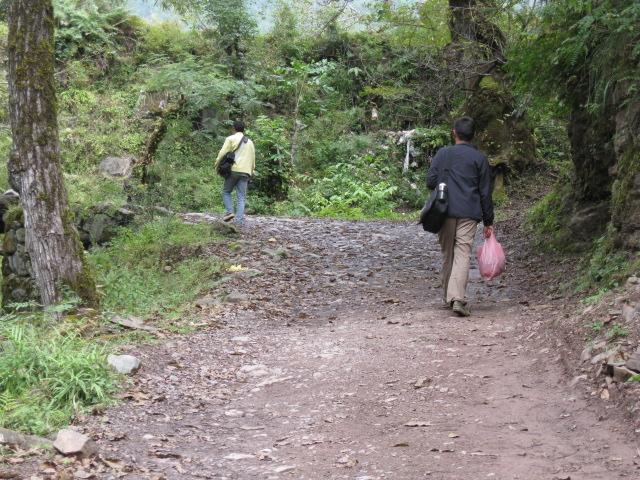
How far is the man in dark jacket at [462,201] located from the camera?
23.1ft

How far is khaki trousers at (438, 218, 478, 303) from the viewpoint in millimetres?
7062

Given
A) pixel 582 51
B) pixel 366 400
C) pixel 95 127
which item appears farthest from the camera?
pixel 95 127

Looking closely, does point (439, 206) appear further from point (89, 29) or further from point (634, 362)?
point (89, 29)

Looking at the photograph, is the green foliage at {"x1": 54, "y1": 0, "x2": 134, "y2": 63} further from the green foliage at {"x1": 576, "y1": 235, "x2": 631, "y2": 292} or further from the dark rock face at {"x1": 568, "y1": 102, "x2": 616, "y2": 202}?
the green foliage at {"x1": 576, "y1": 235, "x2": 631, "y2": 292}

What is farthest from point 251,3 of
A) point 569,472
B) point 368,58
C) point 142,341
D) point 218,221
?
point 569,472

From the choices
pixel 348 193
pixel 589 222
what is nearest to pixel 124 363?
pixel 589 222

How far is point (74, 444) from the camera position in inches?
149

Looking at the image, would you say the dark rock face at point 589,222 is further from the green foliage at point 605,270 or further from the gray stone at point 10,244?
the gray stone at point 10,244

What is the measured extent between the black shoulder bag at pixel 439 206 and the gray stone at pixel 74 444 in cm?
422

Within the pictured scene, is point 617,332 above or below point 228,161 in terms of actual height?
below

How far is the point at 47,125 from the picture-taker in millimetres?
6984

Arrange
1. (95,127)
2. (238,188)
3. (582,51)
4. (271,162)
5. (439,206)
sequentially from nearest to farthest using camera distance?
(439,206)
(582,51)
(238,188)
(95,127)
(271,162)

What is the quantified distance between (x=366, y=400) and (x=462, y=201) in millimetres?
2925

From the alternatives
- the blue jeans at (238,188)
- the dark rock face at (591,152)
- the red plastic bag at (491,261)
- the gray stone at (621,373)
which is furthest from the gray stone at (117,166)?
the gray stone at (621,373)
